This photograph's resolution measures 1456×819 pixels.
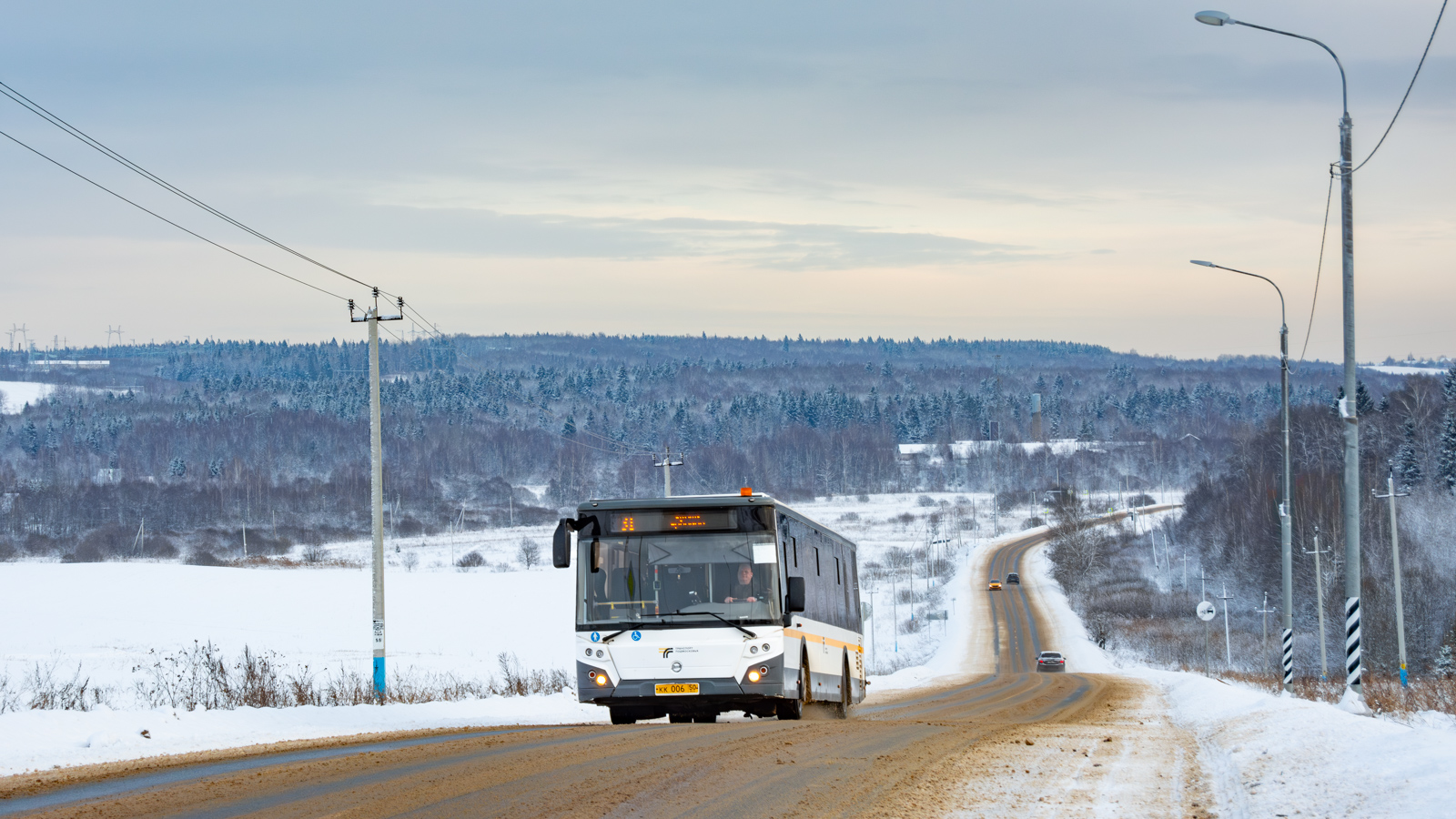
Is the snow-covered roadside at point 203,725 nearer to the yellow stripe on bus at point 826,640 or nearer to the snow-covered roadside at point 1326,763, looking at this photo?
the yellow stripe on bus at point 826,640

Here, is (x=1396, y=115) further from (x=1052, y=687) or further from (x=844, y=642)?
(x=1052, y=687)

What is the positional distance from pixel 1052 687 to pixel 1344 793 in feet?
103

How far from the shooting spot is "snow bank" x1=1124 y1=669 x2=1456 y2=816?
8.62 metres

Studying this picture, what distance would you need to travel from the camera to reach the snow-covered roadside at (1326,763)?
8664 mm

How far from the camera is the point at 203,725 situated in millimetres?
16219

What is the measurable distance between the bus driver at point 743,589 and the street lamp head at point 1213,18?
11.3 metres

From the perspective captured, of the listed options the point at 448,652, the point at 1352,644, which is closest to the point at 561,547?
the point at 1352,644

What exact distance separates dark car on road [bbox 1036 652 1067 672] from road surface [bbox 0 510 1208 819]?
53089mm

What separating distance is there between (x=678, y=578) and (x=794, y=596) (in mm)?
Result: 1665

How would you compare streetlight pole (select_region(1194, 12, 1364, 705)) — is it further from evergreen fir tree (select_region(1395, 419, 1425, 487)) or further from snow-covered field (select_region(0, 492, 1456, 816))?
evergreen fir tree (select_region(1395, 419, 1425, 487))

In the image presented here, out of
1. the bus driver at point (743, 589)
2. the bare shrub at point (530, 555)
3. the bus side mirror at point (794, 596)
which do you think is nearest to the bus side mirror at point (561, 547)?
the bus driver at point (743, 589)

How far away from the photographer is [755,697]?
1702 cm

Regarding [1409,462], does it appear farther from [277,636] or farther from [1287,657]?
[277,636]

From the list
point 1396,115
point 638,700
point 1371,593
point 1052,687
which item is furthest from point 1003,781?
point 1371,593
